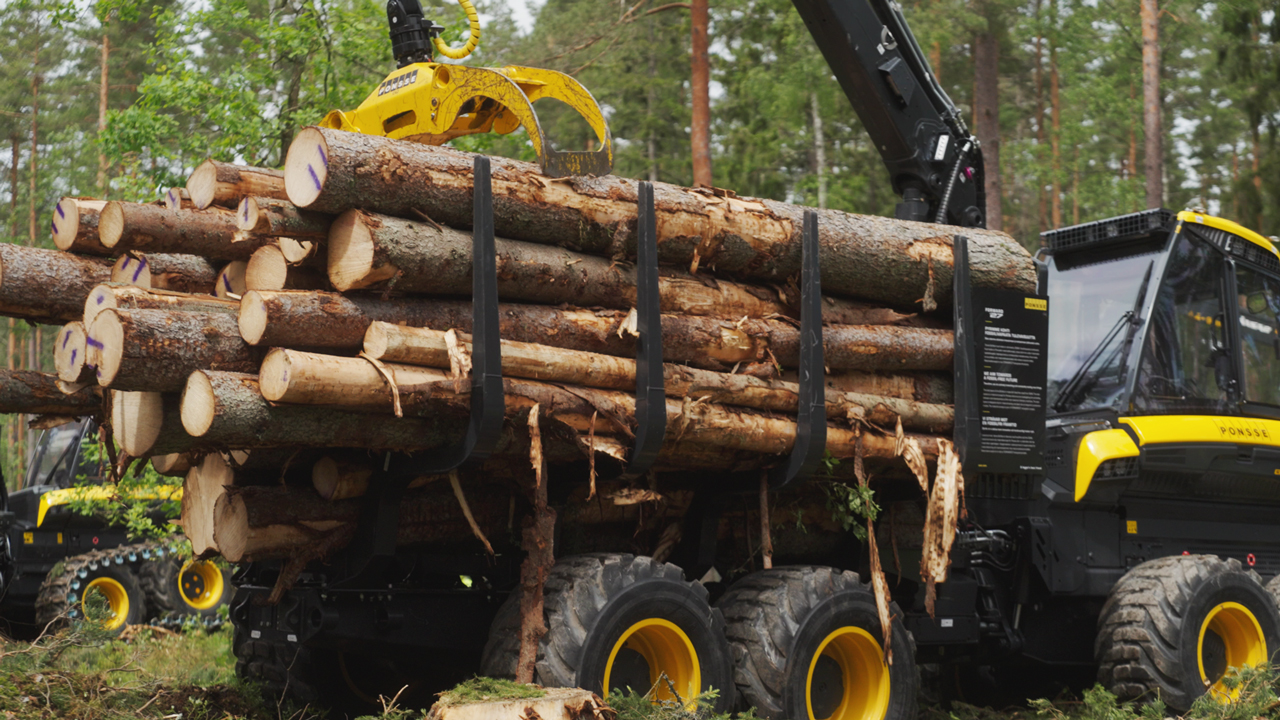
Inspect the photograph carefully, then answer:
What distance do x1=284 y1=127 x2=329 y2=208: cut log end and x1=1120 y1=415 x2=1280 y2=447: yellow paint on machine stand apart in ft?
17.9

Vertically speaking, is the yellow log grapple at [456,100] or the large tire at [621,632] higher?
the yellow log grapple at [456,100]

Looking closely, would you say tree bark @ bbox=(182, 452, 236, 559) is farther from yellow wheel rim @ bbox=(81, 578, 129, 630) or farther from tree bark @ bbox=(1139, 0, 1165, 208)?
tree bark @ bbox=(1139, 0, 1165, 208)

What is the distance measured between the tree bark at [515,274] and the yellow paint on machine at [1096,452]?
2137 millimetres

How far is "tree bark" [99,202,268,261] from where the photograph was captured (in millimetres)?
5711

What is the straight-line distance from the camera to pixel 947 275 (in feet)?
22.9

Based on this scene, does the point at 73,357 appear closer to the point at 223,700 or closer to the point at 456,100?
the point at 456,100

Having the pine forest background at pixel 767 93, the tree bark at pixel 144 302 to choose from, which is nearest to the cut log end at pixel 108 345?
the tree bark at pixel 144 302

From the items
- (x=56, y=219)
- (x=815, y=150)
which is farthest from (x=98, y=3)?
(x=815, y=150)

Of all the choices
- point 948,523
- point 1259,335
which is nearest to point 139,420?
point 948,523

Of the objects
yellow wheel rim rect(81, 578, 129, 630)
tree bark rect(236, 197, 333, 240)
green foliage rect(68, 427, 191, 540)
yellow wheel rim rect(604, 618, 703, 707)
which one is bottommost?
yellow wheel rim rect(81, 578, 129, 630)

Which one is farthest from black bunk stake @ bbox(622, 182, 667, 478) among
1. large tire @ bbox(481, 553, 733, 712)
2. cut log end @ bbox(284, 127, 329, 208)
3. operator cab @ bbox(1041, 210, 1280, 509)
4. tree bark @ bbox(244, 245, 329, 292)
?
operator cab @ bbox(1041, 210, 1280, 509)

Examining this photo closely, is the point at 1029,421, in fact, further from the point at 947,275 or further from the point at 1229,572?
the point at 1229,572

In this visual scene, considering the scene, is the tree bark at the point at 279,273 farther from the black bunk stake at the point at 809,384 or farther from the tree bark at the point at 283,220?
the black bunk stake at the point at 809,384

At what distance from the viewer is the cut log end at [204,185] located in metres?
5.65
